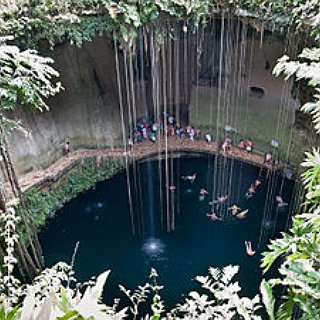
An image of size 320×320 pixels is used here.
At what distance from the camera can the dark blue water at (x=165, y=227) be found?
16.0 ft

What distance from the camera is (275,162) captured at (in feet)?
22.0

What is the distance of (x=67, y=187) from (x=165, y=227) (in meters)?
1.77

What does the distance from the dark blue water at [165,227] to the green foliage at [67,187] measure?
0.44 ft

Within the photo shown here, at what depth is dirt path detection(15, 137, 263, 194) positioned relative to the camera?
246 inches

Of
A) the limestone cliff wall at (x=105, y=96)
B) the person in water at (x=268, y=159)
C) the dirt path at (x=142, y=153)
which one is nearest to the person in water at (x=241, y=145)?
the dirt path at (x=142, y=153)

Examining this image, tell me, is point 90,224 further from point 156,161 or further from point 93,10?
point 93,10

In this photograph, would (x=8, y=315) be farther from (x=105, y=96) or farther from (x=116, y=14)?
(x=105, y=96)

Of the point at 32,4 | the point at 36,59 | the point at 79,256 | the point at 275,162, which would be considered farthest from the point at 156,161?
the point at 36,59

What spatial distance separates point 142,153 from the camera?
7.30 metres

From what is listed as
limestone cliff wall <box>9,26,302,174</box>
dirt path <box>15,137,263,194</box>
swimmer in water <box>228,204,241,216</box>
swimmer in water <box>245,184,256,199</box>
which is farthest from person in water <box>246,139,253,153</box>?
swimmer in water <box>228,204,241,216</box>

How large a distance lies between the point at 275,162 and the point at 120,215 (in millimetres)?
2803

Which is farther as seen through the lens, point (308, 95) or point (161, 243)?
point (308, 95)

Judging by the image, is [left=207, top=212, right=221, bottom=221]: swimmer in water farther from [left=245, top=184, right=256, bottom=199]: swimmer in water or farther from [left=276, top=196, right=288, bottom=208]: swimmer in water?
[left=276, top=196, right=288, bottom=208]: swimmer in water

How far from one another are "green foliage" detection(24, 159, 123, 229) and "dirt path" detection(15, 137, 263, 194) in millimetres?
153
